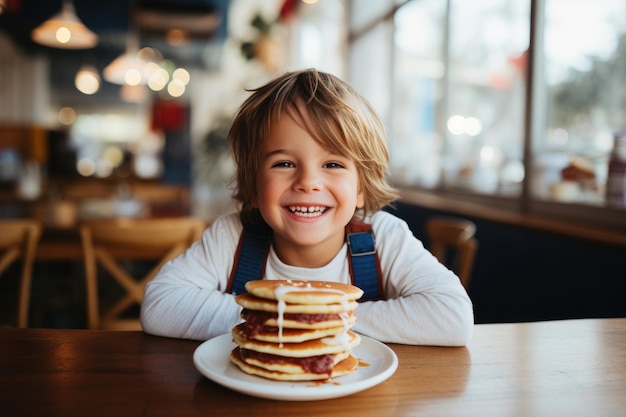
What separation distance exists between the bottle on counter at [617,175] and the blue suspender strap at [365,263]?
1.61m

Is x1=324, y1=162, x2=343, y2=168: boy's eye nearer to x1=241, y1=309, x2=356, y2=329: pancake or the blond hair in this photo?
the blond hair

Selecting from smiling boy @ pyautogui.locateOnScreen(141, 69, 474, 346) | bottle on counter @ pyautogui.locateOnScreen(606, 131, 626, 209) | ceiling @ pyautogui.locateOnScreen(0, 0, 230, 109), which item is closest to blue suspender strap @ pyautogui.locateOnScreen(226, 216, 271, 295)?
smiling boy @ pyautogui.locateOnScreen(141, 69, 474, 346)

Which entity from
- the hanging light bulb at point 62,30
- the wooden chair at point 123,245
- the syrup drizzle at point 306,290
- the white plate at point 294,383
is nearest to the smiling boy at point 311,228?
the white plate at point 294,383

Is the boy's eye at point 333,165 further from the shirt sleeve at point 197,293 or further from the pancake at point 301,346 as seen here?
the pancake at point 301,346

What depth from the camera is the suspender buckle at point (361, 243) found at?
4.49ft

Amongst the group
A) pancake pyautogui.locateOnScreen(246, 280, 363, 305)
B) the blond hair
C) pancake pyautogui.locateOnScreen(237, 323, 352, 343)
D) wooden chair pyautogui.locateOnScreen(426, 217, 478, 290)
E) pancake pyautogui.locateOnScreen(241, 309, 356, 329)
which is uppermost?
the blond hair

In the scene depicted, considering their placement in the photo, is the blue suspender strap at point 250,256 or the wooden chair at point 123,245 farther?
the wooden chair at point 123,245

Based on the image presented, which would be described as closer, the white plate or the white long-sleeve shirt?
the white plate

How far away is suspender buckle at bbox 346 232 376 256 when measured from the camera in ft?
4.49

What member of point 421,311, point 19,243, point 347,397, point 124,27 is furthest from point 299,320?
point 124,27

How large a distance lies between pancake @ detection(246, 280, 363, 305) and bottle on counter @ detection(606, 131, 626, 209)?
6.71 feet

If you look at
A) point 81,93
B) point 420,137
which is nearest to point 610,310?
point 420,137

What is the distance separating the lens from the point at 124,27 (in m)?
8.80

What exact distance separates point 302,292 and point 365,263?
56cm
